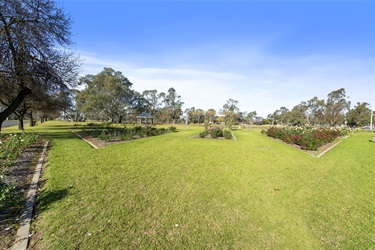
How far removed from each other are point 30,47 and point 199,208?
36.3 ft

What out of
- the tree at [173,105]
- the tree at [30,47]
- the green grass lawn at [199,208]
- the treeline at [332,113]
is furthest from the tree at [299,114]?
the tree at [30,47]

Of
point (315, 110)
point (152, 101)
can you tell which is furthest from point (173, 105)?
point (315, 110)

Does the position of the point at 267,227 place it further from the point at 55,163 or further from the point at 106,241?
the point at 55,163

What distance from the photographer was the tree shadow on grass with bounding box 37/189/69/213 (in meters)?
3.12

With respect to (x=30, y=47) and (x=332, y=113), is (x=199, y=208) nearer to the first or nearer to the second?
(x=30, y=47)

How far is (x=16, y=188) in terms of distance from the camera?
376 centimetres

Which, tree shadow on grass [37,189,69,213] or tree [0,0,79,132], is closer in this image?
tree shadow on grass [37,189,69,213]

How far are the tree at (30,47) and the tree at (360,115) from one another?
65.0 metres

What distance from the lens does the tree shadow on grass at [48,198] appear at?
3125mm

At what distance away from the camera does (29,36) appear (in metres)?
8.52

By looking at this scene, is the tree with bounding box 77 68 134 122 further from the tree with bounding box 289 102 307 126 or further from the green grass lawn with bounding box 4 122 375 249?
the tree with bounding box 289 102 307 126

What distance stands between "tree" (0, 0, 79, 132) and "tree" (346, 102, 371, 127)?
6502 cm

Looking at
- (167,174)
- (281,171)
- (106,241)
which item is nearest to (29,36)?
(167,174)

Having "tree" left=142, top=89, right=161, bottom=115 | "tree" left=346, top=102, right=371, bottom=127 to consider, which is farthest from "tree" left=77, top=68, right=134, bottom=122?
"tree" left=346, top=102, right=371, bottom=127
